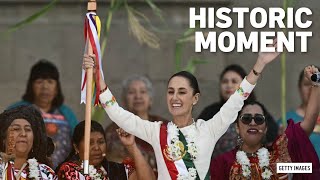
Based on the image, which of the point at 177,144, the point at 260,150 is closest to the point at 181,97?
the point at 177,144

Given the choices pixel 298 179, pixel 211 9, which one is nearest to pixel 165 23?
pixel 211 9

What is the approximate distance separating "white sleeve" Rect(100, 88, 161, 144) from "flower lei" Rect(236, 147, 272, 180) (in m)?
0.55

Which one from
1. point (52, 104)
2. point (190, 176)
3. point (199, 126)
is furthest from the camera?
point (52, 104)

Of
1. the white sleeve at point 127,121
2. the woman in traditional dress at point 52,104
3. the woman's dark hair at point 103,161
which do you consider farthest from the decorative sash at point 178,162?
the woman in traditional dress at point 52,104

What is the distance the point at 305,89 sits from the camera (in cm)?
1371

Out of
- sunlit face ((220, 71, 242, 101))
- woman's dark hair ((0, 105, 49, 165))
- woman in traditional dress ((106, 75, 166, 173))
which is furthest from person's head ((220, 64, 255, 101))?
woman's dark hair ((0, 105, 49, 165))

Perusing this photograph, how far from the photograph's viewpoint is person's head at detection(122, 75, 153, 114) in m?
13.7

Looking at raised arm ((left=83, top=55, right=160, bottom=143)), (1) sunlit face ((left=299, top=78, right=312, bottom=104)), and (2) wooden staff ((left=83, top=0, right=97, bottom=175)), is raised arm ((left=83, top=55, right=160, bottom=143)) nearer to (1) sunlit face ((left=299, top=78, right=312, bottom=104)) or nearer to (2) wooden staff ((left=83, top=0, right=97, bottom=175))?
(2) wooden staff ((left=83, top=0, right=97, bottom=175))

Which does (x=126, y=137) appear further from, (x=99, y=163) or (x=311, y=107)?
(x=311, y=107)

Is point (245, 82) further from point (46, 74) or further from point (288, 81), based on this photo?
point (46, 74)

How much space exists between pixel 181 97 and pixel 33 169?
1014 millimetres

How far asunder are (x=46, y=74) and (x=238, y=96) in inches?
48.2

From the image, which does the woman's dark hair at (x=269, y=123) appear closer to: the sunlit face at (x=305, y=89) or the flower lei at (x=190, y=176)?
the sunlit face at (x=305, y=89)

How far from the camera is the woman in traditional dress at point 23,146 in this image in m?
13.6
